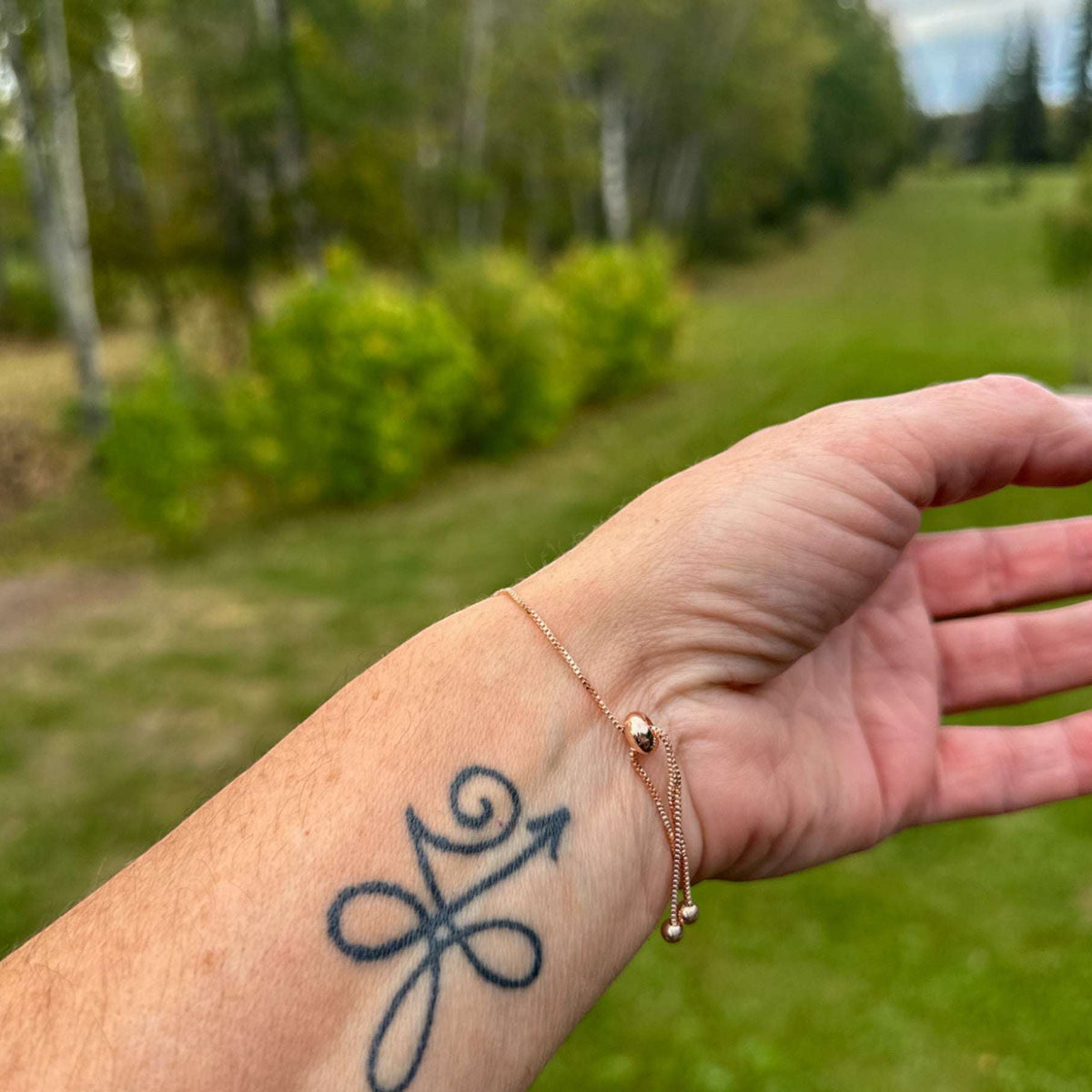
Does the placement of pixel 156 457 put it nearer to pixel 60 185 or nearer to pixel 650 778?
pixel 60 185

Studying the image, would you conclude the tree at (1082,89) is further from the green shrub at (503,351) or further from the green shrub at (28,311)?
the green shrub at (28,311)

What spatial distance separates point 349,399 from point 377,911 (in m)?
8.84

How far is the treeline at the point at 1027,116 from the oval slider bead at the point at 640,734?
16.8 metres

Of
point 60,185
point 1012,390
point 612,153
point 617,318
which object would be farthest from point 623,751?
point 612,153

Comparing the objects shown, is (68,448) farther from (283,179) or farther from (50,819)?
(50,819)

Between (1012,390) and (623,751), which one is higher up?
(1012,390)

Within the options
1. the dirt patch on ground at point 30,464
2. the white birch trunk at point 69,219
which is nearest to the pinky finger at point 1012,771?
the dirt patch on ground at point 30,464

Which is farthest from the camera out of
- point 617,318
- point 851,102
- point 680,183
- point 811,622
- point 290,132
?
point 851,102

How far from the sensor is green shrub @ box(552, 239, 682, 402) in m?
15.0

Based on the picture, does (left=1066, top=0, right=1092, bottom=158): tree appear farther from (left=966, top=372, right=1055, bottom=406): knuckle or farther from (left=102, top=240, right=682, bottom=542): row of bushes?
(left=966, top=372, right=1055, bottom=406): knuckle

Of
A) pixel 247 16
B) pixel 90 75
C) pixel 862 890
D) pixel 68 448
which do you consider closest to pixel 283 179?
pixel 247 16

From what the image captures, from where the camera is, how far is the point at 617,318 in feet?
49.9

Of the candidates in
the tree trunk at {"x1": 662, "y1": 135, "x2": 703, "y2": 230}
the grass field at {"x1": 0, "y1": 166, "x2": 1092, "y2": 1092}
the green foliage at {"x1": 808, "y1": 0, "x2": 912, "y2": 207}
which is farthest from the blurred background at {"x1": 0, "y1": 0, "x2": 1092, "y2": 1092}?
the green foliage at {"x1": 808, "y1": 0, "x2": 912, "y2": 207}

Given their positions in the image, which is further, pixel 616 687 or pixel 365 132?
pixel 365 132
